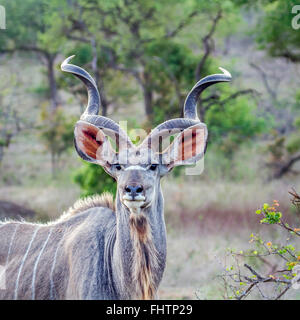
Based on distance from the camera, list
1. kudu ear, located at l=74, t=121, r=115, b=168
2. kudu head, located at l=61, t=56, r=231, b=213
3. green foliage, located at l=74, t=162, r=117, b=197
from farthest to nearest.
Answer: green foliage, located at l=74, t=162, r=117, b=197 → kudu ear, located at l=74, t=121, r=115, b=168 → kudu head, located at l=61, t=56, r=231, b=213

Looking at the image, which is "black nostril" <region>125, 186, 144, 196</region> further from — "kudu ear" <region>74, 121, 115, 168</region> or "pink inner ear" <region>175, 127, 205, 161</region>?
"pink inner ear" <region>175, 127, 205, 161</region>

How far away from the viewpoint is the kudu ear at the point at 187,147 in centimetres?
411

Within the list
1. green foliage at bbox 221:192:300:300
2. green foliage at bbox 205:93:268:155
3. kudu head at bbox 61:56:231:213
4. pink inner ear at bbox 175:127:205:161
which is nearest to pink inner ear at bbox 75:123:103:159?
kudu head at bbox 61:56:231:213

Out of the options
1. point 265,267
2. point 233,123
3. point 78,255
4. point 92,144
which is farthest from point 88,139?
point 233,123

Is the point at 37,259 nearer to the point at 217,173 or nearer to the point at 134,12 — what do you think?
the point at 217,173

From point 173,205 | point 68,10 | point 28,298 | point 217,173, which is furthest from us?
point 68,10

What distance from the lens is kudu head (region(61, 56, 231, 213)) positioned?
12.9 ft

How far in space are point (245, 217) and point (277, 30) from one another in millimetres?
3958

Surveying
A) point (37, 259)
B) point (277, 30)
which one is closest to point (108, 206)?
point (37, 259)

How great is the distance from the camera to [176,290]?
285 inches

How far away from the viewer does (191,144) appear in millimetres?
4195

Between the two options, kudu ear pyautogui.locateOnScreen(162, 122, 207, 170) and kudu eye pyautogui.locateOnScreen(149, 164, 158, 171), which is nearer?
kudu eye pyautogui.locateOnScreen(149, 164, 158, 171)

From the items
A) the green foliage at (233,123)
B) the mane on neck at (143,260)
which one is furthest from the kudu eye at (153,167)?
the green foliage at (233,123)

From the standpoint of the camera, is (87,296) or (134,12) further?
(134,12)
